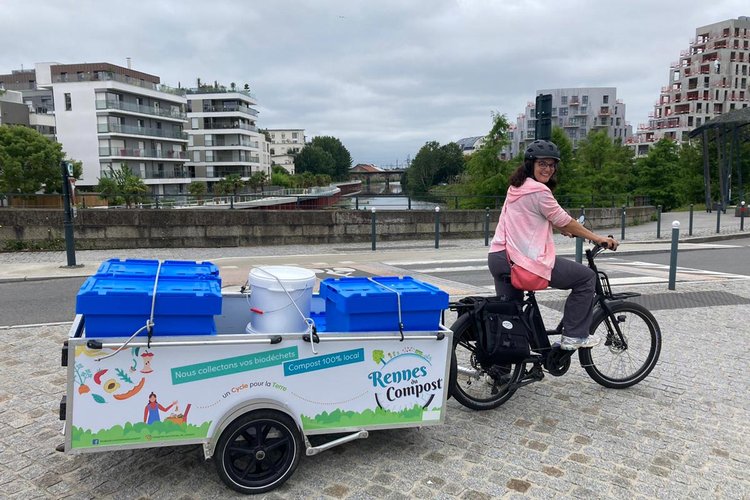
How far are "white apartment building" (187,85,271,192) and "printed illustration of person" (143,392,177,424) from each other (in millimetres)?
82514

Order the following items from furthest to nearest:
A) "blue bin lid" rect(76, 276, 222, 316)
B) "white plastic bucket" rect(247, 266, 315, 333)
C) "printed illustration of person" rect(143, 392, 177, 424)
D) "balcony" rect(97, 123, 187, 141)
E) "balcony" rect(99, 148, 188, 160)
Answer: "balcony" rect(99, 148, 188, 160) < "balcony" rect(97, 123, 187, 141) < "white plastic bucket" rect(247, 266, 315, 333) < "printed illustration of person" rect(143, 392, 177, 424) < "blue bin lid" rect(76, 276, 222, 316)

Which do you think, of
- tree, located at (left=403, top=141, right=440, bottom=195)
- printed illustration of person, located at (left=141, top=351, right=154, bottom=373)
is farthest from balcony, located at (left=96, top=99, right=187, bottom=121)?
printed illustration of person, located at (left=141, top=351, right=154, bottom=373)

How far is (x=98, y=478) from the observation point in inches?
136

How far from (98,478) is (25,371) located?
8.50 feet

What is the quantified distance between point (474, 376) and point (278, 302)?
1.79m

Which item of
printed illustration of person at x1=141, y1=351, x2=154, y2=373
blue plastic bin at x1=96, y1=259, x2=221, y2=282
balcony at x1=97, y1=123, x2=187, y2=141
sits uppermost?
balcony at x1=97, y1=123, x2=187, y2=141

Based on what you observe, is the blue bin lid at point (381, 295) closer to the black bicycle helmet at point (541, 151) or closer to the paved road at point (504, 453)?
the paved road at point (504, 453)

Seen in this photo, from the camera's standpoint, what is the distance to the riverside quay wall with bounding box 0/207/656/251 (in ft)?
50.0

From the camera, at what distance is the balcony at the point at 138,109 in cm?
6325

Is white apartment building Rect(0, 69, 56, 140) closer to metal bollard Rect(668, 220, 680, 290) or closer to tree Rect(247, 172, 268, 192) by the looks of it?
tree Rect(247, 172, 268, 192)

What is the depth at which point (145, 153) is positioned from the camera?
221ft

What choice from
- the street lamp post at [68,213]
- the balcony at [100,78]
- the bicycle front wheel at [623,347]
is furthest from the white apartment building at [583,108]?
the bicycle front wheel at [623,347]

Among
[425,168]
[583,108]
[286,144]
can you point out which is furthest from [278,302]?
[286,144]

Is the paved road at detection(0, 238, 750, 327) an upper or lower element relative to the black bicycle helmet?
lower
